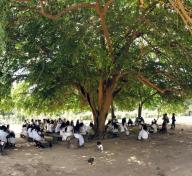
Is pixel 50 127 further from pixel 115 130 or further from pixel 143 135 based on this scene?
pixel 143 135

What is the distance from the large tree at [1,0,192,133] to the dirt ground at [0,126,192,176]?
3790 mm

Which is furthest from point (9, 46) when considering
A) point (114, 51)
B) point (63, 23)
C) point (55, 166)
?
point (55, 166)

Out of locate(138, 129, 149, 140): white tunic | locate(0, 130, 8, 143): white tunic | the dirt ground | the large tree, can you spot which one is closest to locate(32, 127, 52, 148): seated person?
the dirt ground

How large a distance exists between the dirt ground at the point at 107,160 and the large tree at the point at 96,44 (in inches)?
149

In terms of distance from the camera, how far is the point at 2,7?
15523 mm

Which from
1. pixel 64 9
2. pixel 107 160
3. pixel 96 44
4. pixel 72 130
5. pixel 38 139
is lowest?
pixel 107 160

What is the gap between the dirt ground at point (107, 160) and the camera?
1722 centimetres

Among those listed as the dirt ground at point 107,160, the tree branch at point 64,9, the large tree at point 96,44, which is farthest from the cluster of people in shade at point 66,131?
the tree branch at point 64,9

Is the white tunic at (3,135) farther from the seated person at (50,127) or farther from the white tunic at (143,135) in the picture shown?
the white tunic at (143,135)

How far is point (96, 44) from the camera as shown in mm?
20922

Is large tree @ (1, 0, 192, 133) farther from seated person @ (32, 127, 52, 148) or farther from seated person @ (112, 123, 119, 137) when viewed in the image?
seated person @ (32, 127, 52, 148)

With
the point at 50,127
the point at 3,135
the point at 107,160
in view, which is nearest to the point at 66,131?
the point at 3,135

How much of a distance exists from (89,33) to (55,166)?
254 inches

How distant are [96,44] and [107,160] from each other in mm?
5710
